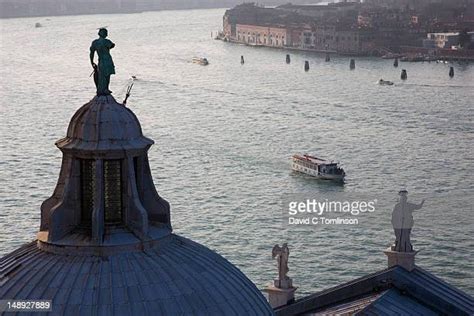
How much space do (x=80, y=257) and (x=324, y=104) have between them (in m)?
31.3

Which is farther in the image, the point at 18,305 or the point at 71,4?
the point at 71,4

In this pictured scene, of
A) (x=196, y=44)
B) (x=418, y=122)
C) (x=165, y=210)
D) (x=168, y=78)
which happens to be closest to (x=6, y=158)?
(x=418, y=122)

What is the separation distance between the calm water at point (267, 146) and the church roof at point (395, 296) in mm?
8092

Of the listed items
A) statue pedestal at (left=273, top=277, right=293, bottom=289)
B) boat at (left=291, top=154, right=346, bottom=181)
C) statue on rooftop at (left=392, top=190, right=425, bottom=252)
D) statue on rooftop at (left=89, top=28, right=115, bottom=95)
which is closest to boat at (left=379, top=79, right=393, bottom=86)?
boat at (left=291, top=154, right=346, bottom=181)

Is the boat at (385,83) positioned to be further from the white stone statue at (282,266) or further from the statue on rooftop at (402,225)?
the white stone statue at (282,266)

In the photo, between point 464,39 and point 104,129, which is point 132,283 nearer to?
point 104,129

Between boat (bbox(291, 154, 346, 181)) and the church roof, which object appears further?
boat (bbox(291, 154, 346, 181))

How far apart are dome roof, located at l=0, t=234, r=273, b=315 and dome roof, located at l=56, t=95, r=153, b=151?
375 mm

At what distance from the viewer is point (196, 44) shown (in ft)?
209

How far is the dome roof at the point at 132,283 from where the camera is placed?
3916mm

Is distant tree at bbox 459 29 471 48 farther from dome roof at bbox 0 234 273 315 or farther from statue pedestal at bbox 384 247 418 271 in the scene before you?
dome roof at bbox 0 234 273 315

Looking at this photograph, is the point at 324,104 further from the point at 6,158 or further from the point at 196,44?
the point at 196,44

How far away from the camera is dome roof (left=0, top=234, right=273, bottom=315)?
3916 millimetres

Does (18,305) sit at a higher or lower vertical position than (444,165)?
higher
